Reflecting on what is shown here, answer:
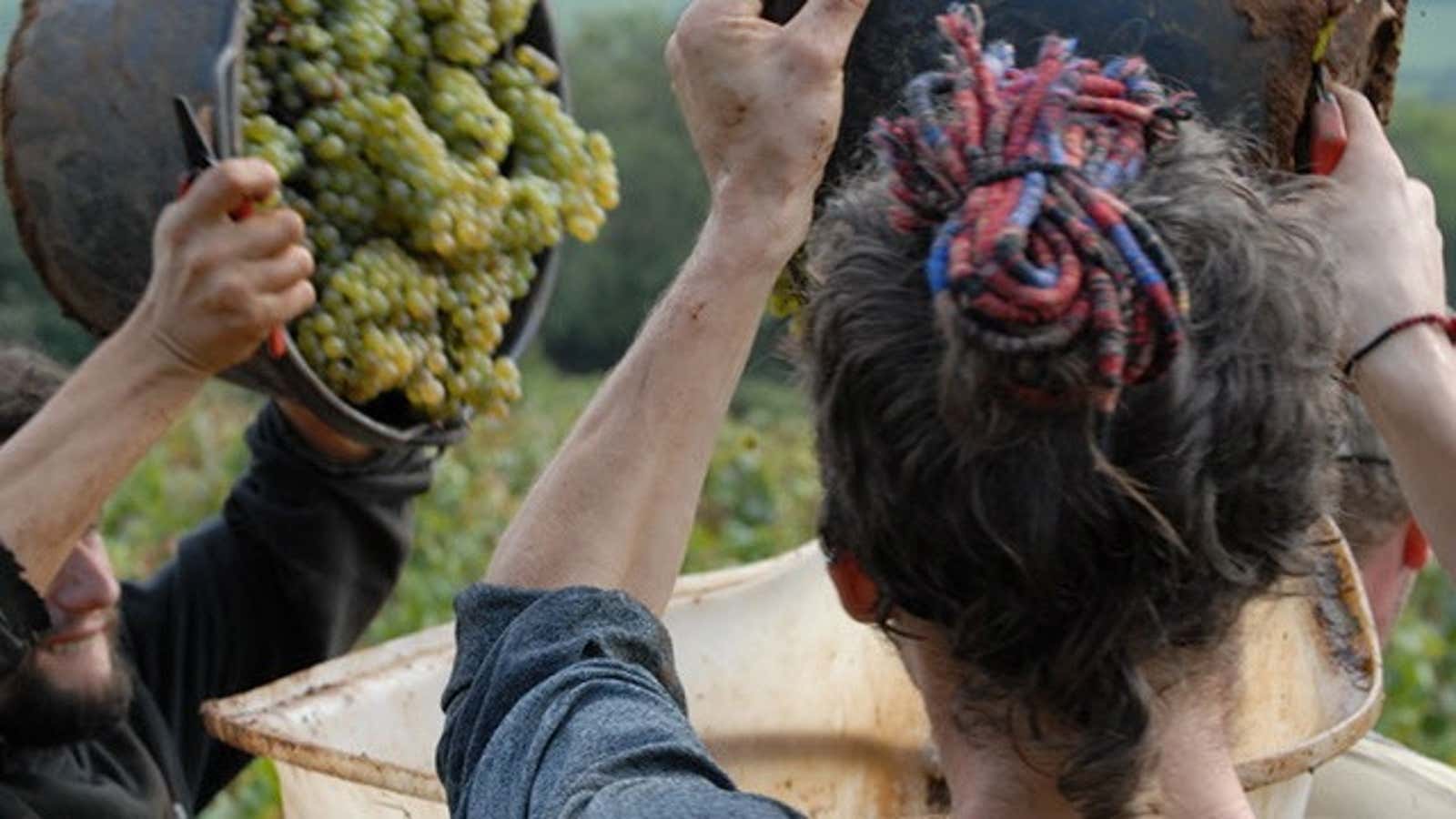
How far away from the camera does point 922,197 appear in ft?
4.87

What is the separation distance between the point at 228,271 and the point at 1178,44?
95 cm

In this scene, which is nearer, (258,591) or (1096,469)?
(1096,469)

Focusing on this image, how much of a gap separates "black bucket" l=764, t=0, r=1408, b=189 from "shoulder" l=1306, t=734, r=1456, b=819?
1.07 m

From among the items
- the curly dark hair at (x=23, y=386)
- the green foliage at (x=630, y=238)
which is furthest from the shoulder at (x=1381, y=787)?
the green foliage at (x=630, y=238)

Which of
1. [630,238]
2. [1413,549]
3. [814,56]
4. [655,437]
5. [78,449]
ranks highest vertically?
[814,56]

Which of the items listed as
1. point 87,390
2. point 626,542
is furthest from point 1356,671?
point 87,390

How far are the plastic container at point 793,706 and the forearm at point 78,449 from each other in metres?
0.25

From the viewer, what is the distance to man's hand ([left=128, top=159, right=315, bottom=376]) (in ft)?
7.59

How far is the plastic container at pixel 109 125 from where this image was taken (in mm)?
2324

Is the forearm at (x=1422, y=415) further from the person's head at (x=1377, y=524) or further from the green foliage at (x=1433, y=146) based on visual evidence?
the green foliage at (x=1433, y=146)

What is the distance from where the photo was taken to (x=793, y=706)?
2.89 metres

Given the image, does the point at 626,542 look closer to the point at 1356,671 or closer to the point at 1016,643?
the point at 1016,643

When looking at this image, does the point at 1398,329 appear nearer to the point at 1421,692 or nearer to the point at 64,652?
Answer: the point at 64,652

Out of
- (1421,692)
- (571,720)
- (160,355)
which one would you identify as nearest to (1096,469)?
(571,720)
